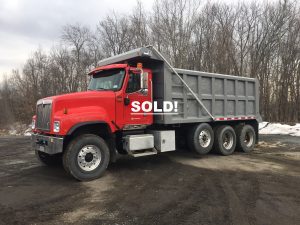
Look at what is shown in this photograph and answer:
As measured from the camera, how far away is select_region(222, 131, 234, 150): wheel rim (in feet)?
35.0

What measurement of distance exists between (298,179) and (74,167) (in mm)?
5135

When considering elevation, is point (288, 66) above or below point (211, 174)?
above

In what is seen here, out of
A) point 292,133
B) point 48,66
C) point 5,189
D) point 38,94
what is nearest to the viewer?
point 5,189

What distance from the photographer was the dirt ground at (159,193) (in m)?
4.60

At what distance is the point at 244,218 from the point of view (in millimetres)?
4480

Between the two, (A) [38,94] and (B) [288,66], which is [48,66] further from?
(B) [288,66]

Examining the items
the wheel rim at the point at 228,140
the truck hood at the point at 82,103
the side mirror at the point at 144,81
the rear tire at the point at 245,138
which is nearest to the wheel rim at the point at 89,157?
the truck hood at the point at 82,103

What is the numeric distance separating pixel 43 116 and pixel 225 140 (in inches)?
253

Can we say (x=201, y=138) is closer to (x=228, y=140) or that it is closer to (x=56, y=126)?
(x=228, y=140)

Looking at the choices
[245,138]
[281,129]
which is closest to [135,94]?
[245,138]

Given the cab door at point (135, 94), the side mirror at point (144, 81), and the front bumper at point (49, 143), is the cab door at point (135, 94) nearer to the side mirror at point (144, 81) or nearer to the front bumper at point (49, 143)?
the side mirror at point (144, 81)

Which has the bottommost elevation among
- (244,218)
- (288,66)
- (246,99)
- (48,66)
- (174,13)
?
(244,218)

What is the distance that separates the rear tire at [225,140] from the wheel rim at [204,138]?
18.1 inches

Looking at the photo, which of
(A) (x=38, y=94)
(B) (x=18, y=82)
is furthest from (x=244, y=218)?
(B) (x=18, y=82)
